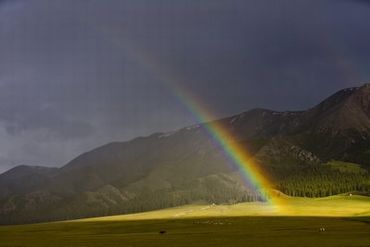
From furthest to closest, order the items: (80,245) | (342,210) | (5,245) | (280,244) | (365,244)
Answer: (342,210) → (5,245) → (80,245) → (280,244) → (365,244)

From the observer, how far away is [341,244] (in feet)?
214

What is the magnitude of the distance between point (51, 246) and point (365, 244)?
4514 cm

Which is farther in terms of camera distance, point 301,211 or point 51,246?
point 301,211

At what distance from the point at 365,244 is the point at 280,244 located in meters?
10.9

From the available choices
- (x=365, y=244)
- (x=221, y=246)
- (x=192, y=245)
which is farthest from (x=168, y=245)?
(x=365, y=244)

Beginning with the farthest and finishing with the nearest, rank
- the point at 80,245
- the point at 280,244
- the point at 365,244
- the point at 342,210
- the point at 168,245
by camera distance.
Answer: the point at 342,210
the point at 80,245
the point at 168,245
the point at 280,244
the point at 365,244

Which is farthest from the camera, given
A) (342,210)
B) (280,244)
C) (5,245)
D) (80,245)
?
(342,210)

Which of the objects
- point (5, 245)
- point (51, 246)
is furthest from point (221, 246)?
point (5, 245)

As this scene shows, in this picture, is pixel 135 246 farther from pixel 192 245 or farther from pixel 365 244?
pixel 365 244

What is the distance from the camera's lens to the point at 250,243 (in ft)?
241

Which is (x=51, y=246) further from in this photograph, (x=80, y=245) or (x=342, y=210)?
(x=342, y=210)

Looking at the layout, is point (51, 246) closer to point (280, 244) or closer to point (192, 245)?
point (192, 245)

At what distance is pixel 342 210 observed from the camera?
619ft

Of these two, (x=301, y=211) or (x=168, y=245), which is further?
(x=301, y=211)
